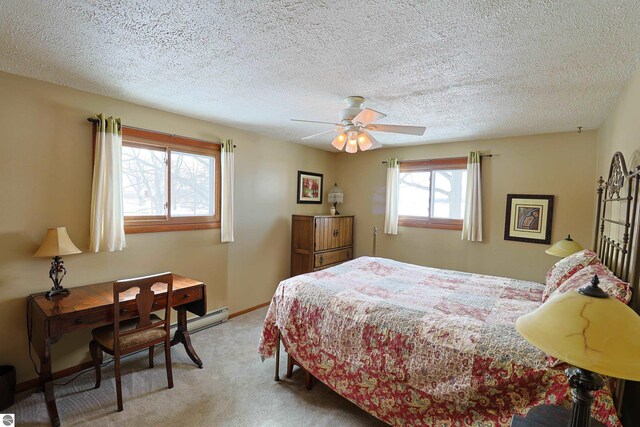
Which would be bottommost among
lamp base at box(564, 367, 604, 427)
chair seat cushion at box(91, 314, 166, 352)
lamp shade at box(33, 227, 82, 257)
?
chair seat cushion at box(91, 314, 166, 352)

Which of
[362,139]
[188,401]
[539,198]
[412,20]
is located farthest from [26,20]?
[539,198]

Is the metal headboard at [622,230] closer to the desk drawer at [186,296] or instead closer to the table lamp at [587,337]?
the table lamp at [587,337]

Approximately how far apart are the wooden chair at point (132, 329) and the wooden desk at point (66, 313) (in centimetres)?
9

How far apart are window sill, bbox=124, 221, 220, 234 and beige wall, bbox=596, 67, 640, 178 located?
375 centimetres

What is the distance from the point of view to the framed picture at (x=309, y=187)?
4.88 m

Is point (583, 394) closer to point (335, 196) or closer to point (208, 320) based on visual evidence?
point (208, 320)

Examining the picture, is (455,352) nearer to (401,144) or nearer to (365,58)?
(365,58)

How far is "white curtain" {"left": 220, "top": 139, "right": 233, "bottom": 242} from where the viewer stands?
145 inches

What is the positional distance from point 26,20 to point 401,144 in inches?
162

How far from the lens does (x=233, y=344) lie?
322 cm

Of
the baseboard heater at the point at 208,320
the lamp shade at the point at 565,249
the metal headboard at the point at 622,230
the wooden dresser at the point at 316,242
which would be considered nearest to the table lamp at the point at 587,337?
the metal headboard at the point at 622,230

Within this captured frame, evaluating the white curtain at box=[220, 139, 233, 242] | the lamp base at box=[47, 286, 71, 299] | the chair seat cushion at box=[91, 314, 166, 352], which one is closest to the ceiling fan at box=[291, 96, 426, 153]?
the white curtain at box=[220, 139, 233, 242]

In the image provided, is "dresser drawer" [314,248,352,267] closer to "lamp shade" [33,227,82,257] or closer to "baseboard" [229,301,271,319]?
"baseboard" [229,301,271,319]

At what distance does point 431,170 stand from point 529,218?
1402 mm
